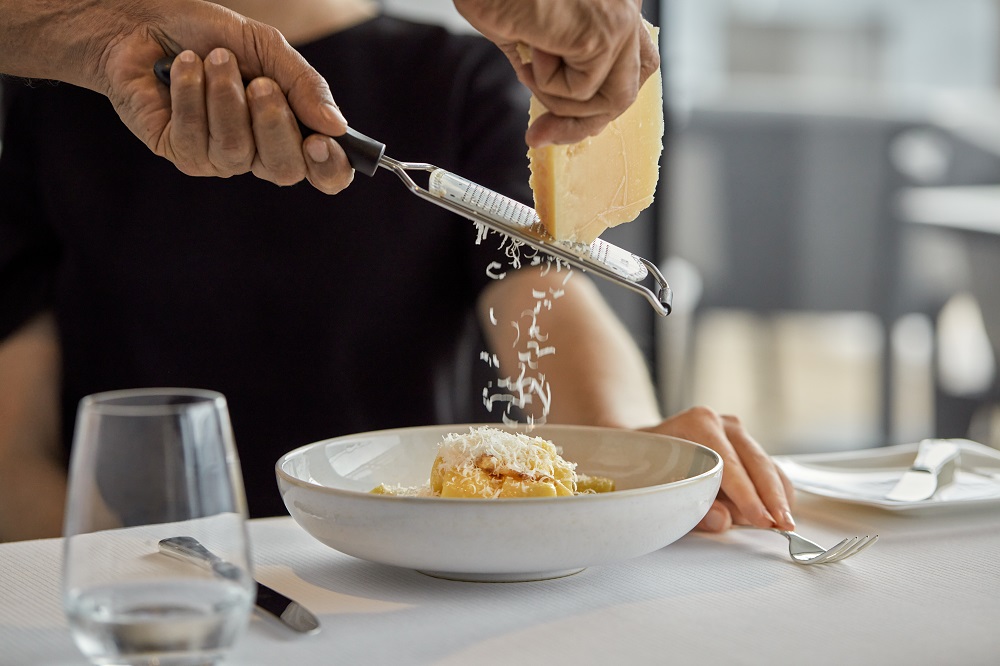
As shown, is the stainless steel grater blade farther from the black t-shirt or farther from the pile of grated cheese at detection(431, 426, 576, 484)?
the black t-shirt

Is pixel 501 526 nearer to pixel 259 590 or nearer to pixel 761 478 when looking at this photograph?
pixel 259 590

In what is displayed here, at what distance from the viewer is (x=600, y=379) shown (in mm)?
1554

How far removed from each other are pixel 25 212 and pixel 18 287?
0.14 meters

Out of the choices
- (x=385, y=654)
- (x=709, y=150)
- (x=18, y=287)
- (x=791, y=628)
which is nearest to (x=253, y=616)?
(x=385, y=654)

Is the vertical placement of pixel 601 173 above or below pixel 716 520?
above

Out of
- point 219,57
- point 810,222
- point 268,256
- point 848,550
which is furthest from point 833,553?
→ point 810,222

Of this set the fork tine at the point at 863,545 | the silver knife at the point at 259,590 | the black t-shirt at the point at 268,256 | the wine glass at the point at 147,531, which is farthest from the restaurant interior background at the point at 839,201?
the wine glass at the point at 147,531

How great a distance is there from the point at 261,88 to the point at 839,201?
3.55 m

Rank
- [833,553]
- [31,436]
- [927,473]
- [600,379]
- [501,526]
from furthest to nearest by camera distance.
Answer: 1. [31,436]
2. [600,379]
3. [927,473]
4. [833,553]
5. [501,526]

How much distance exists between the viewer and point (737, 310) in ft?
14.1

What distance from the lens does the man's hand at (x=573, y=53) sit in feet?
2.81

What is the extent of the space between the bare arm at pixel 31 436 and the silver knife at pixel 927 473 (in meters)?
1.26

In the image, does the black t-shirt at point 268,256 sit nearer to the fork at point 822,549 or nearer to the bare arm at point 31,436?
the bare arm at point 31,436

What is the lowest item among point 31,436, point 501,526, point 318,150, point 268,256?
point 31,436
